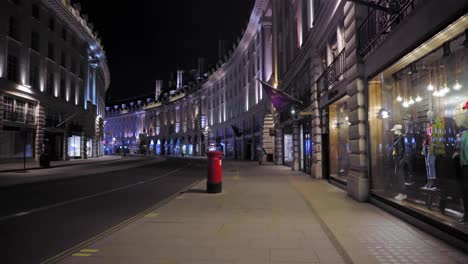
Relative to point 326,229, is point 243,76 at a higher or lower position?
higher

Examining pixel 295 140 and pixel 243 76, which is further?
pixel 243 76

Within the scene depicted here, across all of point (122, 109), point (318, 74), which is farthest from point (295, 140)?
point (122, 109)

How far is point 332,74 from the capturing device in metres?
15.3

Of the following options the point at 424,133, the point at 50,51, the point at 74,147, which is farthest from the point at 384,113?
the point at 74,147

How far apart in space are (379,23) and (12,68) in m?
33.4

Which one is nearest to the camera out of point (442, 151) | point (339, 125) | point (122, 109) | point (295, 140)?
point (442, 151)

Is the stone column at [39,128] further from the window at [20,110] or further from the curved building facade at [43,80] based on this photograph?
the window at [20,110]

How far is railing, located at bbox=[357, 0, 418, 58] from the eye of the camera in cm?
813

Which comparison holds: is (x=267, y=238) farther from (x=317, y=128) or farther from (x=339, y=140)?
(x=317, y=128)

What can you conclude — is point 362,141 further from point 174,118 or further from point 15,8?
point 174,118

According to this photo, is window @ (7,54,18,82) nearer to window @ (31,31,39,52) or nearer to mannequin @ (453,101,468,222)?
window @ (31,31,39,52)

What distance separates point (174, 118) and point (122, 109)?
38413 mm

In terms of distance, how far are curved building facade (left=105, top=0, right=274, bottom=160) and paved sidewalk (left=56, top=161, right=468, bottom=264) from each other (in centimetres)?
2928

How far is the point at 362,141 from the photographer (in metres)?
10.7
